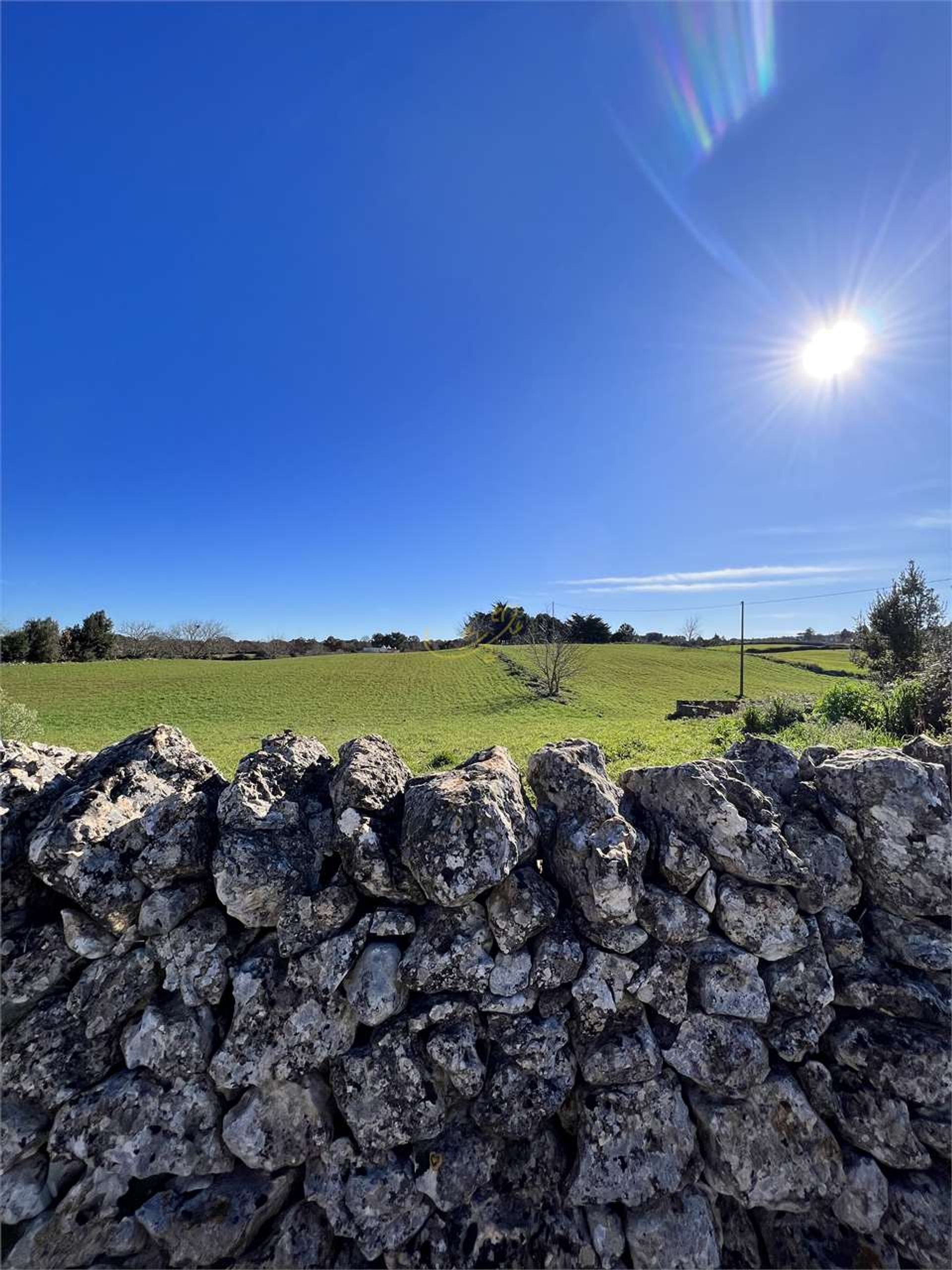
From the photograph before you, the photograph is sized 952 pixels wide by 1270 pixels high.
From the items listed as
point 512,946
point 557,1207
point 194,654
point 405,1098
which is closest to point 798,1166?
point 557,1207

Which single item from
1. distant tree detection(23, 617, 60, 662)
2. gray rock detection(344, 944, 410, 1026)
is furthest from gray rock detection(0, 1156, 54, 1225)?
distant tree detection(23, 617, 60, 662)

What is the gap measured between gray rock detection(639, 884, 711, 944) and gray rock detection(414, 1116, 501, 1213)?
1.10 meters

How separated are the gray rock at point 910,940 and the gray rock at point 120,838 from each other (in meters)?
3.18

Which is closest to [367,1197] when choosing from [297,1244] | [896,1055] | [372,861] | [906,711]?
[297,1244]

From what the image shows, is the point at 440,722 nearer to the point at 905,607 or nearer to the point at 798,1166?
the point at 798,1166

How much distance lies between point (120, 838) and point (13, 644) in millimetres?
69759

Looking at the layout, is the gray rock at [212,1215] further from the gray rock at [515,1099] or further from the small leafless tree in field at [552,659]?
the small leafless tree in field at [552,659]

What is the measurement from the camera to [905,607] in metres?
25.0

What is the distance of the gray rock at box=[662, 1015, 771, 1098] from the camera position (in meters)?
2.03

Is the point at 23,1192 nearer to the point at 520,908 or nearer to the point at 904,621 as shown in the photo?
the point at 520,908

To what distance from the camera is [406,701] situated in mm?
32656

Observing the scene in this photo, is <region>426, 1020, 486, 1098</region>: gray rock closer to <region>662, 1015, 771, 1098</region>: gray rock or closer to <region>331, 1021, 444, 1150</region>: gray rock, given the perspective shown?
<region>331, 1021, 444, 1150</region>: gray rock

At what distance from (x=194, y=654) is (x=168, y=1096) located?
78.1 meters

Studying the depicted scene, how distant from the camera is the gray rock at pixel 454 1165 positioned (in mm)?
1938
